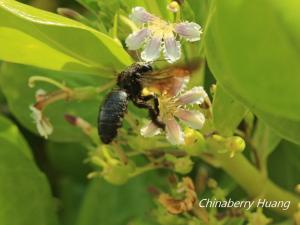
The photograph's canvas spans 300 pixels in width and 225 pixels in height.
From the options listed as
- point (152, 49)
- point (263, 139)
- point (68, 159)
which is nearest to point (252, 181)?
point (263, 139)

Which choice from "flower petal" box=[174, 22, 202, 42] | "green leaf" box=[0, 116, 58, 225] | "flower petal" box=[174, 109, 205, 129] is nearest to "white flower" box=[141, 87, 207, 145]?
"flower petal" box=[174, 109, 205, 129]

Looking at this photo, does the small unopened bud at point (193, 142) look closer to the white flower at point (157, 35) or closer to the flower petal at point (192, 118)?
the flower petal at point (192, 118)

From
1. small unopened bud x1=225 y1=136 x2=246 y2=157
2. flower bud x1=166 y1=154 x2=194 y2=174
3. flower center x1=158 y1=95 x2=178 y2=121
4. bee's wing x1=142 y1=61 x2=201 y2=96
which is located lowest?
flower bud x1=166 y1=154 x2=194 y2=174

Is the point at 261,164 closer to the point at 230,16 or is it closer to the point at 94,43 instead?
the point at 94,43

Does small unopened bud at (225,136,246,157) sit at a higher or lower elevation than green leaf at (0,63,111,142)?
higher

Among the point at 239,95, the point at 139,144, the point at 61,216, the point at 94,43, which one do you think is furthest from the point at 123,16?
the point at 61,216

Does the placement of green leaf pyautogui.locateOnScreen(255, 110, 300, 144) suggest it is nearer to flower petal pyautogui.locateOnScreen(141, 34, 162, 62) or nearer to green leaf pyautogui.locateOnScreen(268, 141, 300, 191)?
flower petal pyautogui.locateOnScreen(141, 34, 162, 62)

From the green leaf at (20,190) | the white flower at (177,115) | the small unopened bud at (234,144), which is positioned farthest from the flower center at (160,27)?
the green leaf at (20,190)

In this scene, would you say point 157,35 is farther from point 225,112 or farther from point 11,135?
point 11,135
